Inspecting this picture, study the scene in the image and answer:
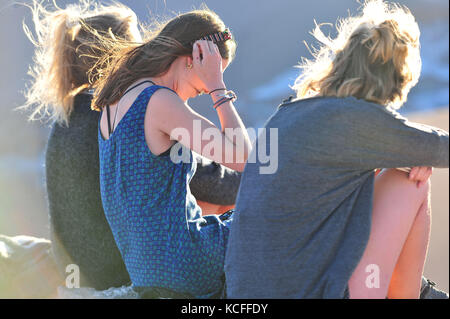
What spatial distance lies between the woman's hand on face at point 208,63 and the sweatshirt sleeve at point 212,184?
0.47 metres

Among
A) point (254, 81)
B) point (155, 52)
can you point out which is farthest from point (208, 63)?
point (254, 81)

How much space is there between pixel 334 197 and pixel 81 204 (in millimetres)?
1037

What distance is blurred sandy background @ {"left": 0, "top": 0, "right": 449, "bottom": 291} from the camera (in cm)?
386

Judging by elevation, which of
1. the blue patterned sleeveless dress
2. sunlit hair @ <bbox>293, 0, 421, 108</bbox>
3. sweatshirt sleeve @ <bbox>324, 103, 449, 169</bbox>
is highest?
sunlit hair @ <bbox>293, 0, 421, 108</bbox>

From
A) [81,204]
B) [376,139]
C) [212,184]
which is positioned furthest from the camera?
[212,184]

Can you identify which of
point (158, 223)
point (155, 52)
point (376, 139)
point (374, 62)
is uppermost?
point (155, 52)

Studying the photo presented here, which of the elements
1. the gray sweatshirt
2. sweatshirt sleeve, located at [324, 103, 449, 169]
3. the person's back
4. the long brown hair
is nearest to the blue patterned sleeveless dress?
the long brown hair

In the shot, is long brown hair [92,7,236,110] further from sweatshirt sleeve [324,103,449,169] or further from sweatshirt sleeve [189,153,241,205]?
sweatshirt sleeve [324,103,449,169]

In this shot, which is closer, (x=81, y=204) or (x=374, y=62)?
(x=374, y=62)

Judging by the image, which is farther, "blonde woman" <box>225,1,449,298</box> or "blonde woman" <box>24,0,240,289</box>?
"blonde woman" <box>24,0,240,289</box>

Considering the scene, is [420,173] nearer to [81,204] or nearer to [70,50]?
[81,204]

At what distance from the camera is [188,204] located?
170cm

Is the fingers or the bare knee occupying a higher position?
the fingers

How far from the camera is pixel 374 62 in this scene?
5.01ft
